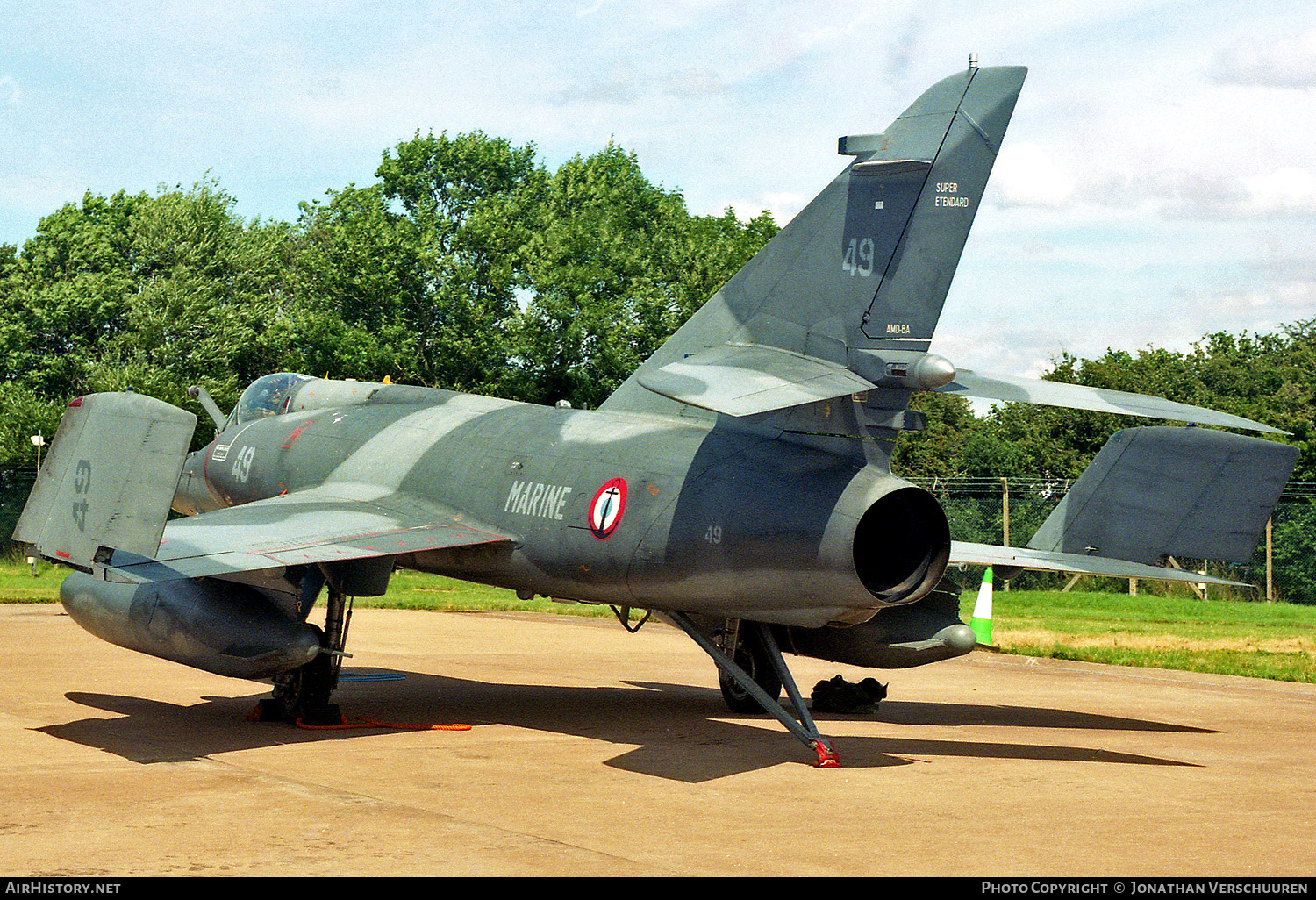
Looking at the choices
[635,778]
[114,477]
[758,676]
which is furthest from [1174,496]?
[114,477]

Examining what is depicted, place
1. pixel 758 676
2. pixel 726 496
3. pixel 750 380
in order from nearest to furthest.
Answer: pixel 750 380, pixel 726 496, pixel 758 676

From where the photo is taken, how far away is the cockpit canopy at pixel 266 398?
1656cm

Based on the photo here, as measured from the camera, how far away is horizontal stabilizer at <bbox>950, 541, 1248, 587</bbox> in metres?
13.0

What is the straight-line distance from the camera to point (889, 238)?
1108cm

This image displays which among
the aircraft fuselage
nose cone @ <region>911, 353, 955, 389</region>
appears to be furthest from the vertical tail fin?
the aircraft fuselage

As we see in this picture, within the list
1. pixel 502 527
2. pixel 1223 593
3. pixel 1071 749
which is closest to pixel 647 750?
pixel 502 527

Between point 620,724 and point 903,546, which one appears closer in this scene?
point 903,546

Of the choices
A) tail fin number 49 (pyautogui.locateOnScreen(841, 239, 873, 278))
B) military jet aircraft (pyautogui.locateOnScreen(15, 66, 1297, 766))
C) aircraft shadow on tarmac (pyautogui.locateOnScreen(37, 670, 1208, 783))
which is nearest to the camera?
military jet aircraft (pyautogui.locateOnScreen(15, 66, 1297, 766))

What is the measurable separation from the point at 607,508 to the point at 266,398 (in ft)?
21.9

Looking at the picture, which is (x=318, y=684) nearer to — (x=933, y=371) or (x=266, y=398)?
(x=266, y=398)

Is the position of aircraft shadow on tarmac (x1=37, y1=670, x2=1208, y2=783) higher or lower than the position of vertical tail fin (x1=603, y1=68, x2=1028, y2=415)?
lower

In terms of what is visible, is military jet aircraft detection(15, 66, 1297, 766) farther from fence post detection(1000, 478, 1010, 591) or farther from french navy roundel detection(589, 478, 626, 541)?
fence post detection(1000, 478, 1010, 591)

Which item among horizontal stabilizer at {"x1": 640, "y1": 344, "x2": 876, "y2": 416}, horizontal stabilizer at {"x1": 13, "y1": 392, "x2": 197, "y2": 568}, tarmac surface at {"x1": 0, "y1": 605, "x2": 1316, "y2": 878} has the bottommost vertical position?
tarmac surface at {"x1": 0, "y1": 605, "x2": 1316, "y2": 878}

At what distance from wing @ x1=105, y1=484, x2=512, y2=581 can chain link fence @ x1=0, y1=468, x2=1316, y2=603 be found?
20.0 meters
